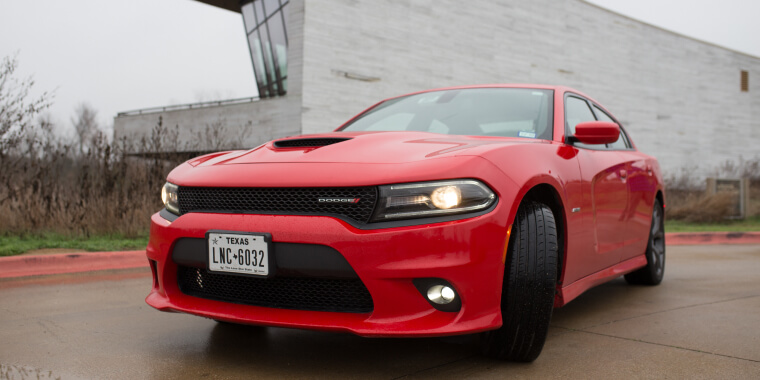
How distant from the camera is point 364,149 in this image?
8.54 ft

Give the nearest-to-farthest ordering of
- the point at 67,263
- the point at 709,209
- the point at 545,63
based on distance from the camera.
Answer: the point at 67,263 → the point at 709,209 → the point at 545,63

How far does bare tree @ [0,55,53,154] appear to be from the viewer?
7488mm

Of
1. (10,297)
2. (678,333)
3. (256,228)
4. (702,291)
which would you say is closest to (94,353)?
(256,228)

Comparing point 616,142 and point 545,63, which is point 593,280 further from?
point 545,63

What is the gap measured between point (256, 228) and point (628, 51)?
31.4 metres

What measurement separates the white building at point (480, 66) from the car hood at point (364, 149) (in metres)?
11.5

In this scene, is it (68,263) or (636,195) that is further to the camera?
(68,263)

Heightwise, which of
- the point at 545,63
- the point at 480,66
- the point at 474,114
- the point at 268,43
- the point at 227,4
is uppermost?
the point at 227,4

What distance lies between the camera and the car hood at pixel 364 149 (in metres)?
2.46

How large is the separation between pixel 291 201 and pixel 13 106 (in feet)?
21.9

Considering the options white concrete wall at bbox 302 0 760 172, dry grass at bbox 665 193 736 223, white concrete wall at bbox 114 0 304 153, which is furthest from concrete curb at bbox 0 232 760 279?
white concrete wall at bbox 302 0 760 172

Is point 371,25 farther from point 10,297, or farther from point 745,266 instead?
point 10,297

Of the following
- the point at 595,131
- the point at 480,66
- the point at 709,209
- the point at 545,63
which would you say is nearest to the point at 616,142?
the point at 595,131

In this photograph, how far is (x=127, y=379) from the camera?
8.00 ft
